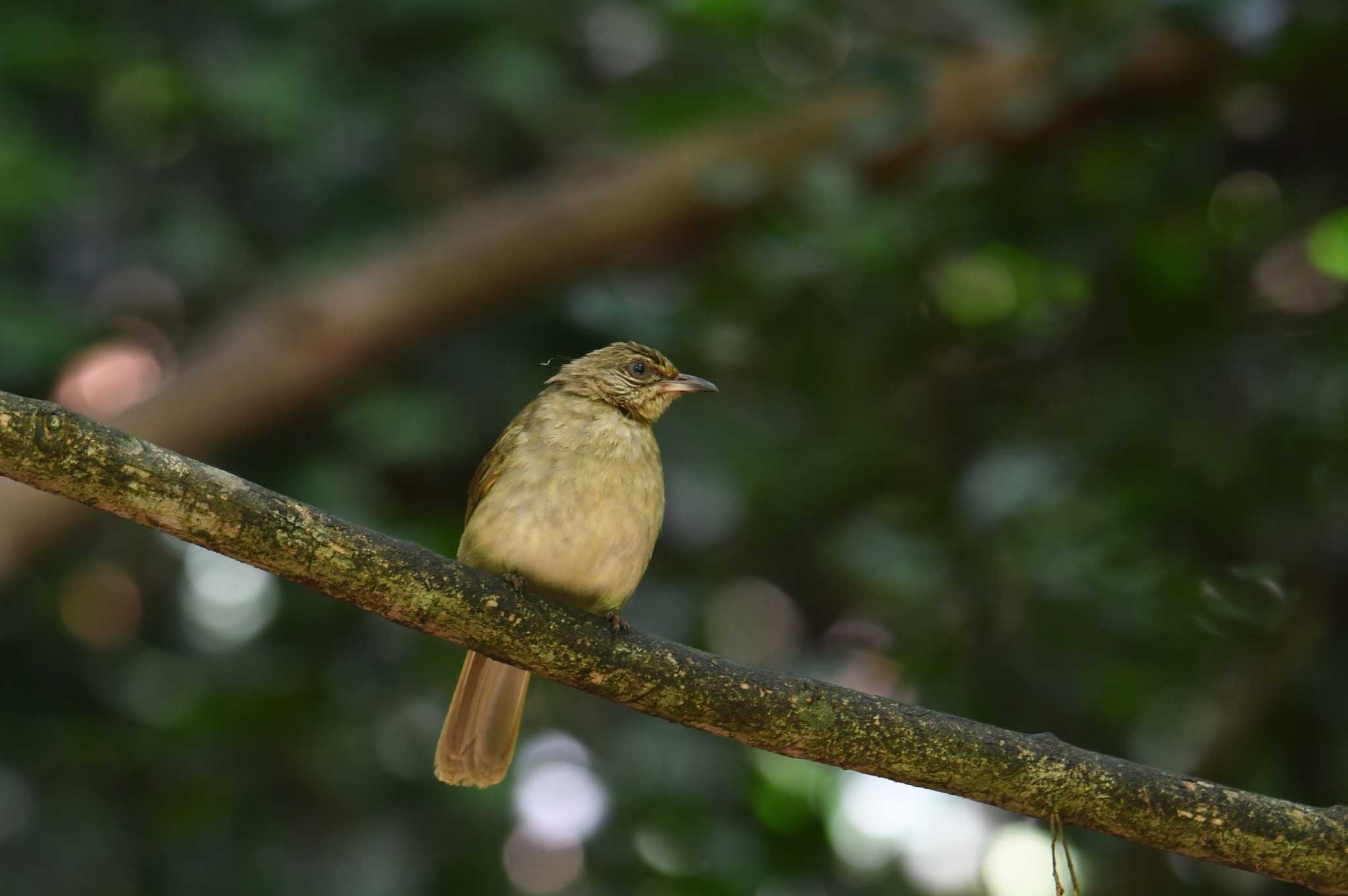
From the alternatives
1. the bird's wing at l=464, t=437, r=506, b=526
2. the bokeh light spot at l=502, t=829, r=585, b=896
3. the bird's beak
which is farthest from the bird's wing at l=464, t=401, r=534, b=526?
the bokeh light spot at l=502, t=829, r=585, b=896

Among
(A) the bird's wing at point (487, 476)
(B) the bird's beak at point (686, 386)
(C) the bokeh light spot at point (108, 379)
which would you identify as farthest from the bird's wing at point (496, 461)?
(C) the bokeh light spot at point (108, 379)

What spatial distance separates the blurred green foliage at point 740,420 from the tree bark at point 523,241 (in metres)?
0.13

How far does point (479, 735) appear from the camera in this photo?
3.97m

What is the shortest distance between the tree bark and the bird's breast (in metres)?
1.91

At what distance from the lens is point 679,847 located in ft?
19.0

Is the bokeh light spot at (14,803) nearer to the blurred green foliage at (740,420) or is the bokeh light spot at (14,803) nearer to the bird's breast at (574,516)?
the blurred green foliage at (740,420)

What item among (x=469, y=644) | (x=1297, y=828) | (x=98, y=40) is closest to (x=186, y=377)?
(x=98, y=40)

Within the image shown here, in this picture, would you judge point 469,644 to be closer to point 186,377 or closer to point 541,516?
point 541,516

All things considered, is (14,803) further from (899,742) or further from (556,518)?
(899,742)

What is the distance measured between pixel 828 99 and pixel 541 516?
10.6 feet

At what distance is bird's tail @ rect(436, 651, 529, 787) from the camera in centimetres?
395

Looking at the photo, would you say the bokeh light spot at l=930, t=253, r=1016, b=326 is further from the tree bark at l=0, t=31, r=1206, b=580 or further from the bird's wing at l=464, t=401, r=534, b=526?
the bird's wing at l=464, t=401, r=534, b=526

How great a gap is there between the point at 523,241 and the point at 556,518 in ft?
9.03

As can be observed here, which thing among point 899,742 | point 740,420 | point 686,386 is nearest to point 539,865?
point 740,420
